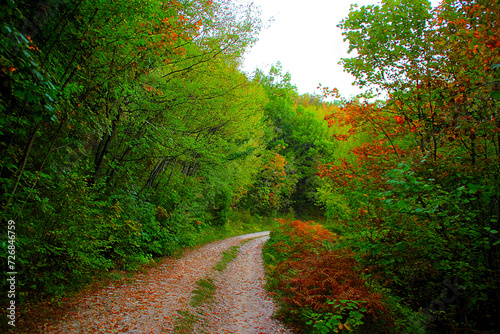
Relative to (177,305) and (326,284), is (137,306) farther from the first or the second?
(326,284)

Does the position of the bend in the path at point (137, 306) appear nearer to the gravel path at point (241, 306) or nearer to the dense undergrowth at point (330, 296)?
the gravel path at point (241, 306)

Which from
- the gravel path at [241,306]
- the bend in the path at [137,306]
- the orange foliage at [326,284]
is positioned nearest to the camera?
the bend in the path at [137,306]

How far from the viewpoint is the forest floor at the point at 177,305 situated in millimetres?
4281

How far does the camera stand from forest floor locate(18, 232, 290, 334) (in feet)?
14.0

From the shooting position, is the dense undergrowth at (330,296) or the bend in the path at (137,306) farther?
the dense undergrowth at (330,296)

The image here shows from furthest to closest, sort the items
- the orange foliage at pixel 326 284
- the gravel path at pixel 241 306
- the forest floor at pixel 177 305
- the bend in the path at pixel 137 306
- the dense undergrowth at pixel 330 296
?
1. the gravel path at pixel 241 306
2. the orange foliage at pixel 326 284
3. the dense undergrowth at pixel 330 296
4. the forest floor at pixel 177 305
5. the bend in the path at pixel 137 306

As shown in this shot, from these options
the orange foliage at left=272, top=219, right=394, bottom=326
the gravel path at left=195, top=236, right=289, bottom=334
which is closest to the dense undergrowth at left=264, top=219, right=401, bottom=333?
the orange foliage at left=272, top=219, right=394, bottom=326

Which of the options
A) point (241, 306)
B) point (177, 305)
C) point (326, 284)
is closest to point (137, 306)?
point (177, 305)

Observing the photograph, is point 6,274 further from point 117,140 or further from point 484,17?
point 484,17

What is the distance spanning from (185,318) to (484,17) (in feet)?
22.9

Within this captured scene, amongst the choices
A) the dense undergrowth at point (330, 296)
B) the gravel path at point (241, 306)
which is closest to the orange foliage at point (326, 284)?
the dense undergrowth at point (330, 296)

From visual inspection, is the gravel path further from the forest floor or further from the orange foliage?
the orange foliage

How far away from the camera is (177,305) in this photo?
566cm

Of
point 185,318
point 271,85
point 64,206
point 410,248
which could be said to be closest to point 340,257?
point 410,248
